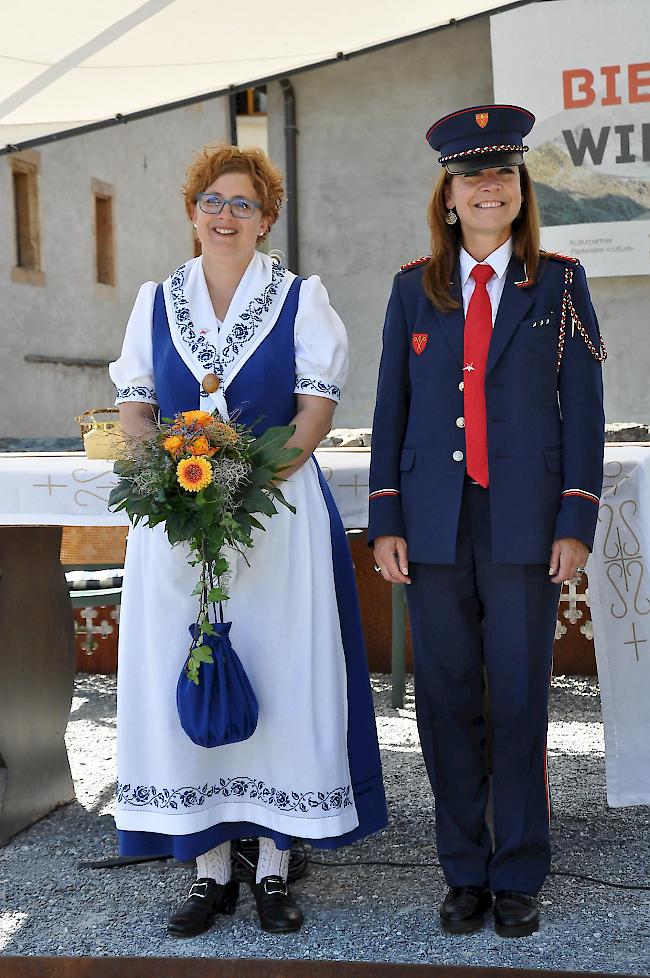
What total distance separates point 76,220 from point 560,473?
20.2m

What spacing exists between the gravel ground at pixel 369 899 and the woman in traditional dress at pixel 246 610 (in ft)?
0.44

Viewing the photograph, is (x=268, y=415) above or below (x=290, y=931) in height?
above

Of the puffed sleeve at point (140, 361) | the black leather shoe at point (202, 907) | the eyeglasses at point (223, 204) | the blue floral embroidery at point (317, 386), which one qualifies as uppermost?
the eyeglasses at point (223, 204)

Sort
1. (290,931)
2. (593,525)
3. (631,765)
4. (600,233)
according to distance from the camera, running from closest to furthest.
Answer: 1. (593,525)
2. (290,931)
3. (631,765)
4. (600,233)

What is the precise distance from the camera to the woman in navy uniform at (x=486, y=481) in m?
2.94

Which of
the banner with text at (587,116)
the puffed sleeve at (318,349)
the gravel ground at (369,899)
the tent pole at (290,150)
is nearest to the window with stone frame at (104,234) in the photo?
the tent pole at (290,150)

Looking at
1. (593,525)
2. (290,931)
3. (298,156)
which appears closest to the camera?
(593,525)

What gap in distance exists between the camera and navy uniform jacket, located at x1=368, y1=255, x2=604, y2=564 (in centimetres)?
293

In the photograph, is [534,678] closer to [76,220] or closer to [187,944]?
[187,944]

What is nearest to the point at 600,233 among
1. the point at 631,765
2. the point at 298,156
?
the point at 298,156

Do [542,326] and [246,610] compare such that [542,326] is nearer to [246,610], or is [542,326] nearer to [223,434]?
[223,434]

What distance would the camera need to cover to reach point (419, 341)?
305 cm

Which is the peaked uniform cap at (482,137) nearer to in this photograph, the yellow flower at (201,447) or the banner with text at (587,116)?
the yellow flower at (201,447)

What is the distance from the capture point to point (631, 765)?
3598 millimetres
